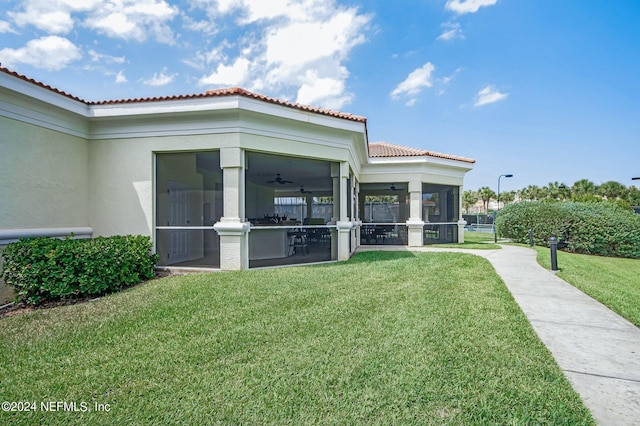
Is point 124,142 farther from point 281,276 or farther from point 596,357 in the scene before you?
point 596,357

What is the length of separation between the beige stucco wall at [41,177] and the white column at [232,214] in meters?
3.47

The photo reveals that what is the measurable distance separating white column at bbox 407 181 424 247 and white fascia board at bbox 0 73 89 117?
1190 cm

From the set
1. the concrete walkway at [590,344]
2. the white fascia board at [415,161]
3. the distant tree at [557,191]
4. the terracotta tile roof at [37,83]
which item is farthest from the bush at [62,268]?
the distant tree at [557,191]

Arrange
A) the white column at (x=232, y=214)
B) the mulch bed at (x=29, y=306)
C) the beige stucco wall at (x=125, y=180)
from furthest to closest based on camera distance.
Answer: the beige stucco wall at (x=125, y=180)
the white column at (x=232, y=214)
the mulch bed at (x=29, y=306)

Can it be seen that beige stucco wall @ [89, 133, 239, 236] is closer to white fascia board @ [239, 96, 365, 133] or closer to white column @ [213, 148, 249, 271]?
white column @ [213, 148, 249, 271]

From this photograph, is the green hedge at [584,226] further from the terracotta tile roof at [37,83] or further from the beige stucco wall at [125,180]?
the terracotta tile roof at [37,83]

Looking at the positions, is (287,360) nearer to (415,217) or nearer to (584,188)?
(415,217)

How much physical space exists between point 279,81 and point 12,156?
37.0 feet

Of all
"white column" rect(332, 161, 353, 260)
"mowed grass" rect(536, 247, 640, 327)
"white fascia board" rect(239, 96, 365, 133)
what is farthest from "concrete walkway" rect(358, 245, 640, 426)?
"white fascia board" rect(239, 96, 365, 133)

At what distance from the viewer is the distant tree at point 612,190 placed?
1797 inches

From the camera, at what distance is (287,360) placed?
3.22m

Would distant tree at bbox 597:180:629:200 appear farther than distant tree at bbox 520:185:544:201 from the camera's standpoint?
No

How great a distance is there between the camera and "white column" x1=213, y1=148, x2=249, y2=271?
25.3 ft

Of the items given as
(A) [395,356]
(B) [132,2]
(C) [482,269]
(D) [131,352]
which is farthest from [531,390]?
(B) [132,2]
